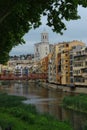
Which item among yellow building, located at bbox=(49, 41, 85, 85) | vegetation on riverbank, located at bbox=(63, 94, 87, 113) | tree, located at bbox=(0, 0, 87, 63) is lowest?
vegetation on riverbank, located at bbox=(63, 94, 87, 113)

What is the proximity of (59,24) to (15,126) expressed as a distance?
9586mm

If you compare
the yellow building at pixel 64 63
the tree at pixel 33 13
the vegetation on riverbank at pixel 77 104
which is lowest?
the vegetation on riverbank at pixel 77 104

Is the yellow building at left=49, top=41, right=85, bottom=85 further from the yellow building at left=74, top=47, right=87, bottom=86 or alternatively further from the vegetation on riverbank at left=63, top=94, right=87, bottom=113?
the vegetation on riverbank at left=63, top=94, right=87, bottom=113

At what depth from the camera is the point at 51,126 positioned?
92.6 feet

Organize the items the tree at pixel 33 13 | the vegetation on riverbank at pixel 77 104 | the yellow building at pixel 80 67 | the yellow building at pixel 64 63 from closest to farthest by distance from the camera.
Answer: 1. the tree at pixel 33 13
2. the vegetation on riverbank at pixel 77 104
3. the yellow building at pixel 80 67
4. the yellow building at pixel 64 63

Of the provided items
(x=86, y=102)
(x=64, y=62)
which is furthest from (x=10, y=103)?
(x=64, y=62)

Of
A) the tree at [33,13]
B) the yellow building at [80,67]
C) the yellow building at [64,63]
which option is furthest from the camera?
the yellow building at [64,63]

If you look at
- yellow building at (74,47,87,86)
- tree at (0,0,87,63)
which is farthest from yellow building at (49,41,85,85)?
tree at (0,0,87,63)

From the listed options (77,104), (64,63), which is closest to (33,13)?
(77,104)

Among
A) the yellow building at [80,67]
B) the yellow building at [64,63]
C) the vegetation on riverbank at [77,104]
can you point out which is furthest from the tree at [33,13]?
the yellow building at [64,63]

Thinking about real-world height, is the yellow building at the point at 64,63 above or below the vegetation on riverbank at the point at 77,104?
above

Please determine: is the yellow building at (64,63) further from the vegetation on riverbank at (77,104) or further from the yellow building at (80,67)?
the vegetation on riverbank at (77,104)

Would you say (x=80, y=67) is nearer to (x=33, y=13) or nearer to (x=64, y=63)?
(x=64, y=63)

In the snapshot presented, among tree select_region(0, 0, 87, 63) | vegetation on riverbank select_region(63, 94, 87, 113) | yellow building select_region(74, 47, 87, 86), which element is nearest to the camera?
tree select_region(0, 0, 87, 63)
